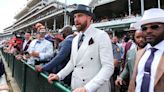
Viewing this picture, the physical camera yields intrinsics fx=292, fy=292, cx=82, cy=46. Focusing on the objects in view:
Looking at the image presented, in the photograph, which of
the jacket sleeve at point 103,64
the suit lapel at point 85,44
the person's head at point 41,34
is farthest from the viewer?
the person's head at point 41,34

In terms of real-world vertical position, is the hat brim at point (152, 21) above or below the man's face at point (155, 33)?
above

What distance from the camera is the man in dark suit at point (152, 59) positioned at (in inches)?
91.1

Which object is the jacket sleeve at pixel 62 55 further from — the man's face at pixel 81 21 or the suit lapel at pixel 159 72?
the suit lapel at pixel 159 72

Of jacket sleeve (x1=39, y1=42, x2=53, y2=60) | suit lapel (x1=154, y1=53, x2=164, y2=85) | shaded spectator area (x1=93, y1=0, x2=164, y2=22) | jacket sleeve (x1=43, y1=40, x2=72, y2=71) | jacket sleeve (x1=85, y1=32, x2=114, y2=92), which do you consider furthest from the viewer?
shaded spectator area (x1=93, y1=0, x2=164, y2=22)

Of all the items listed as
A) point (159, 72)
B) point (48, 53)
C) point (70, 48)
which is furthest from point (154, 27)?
point (48, 53)

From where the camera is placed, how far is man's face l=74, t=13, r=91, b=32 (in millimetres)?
3049

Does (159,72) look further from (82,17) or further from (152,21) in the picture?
(82,17)

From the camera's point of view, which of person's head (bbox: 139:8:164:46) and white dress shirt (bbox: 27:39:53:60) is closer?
person's head (bbox: 139:8:164:46)

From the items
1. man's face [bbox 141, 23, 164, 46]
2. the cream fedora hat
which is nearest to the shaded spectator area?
the cream fedora hat

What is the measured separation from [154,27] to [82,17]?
89 cm

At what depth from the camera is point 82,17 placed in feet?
10.1

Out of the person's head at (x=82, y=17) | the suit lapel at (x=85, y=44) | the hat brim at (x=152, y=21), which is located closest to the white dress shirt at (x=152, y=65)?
the hat brim at (x=152, y=21)

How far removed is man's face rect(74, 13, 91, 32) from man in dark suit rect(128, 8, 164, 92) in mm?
727

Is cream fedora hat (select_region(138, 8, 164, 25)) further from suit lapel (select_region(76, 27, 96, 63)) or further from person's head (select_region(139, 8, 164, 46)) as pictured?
suit lapel (select_region(76, 27, 96, 63))
